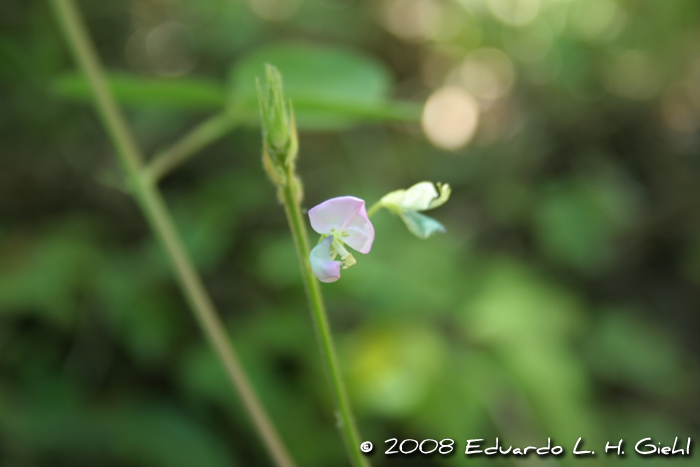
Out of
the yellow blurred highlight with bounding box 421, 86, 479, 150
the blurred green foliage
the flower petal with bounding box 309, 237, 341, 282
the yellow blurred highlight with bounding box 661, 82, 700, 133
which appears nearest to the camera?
the flower petal with bounding box 309, 237, 341, 282

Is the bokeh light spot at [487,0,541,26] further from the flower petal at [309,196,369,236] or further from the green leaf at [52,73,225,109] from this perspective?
the flower petal at [309,196,369,236]

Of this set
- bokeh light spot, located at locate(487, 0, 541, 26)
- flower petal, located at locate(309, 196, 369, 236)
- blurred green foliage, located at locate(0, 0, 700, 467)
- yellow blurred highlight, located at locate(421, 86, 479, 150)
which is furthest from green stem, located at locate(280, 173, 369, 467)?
bokeh light spot, located at locate(487, 0, 541, 26)

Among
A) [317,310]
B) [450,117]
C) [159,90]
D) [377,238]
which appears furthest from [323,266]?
[450,117]

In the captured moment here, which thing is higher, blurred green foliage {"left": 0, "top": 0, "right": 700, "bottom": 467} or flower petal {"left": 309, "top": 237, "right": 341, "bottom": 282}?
blurred green foliage {"left": 0, "top": 0, "right": 700, "bottom": 467}

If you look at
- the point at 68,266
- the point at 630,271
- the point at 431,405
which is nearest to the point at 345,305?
the point at 431,405

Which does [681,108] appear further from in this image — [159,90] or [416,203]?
[416,203]

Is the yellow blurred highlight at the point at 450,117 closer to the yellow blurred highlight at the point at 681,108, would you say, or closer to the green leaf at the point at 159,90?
the yellow blurred highlight at the point at 681,108
